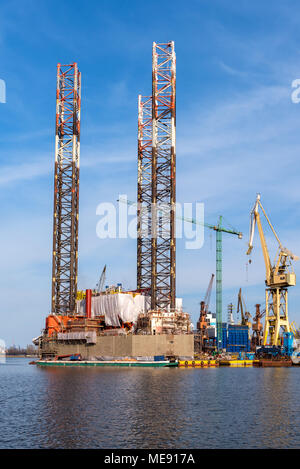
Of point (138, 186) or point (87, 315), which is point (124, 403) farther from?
point (138, 186)

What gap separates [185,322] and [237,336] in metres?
75.6

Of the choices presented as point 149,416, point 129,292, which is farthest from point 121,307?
point 149,416

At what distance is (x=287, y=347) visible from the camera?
127 metres

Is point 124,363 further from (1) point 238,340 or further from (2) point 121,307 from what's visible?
(1) point 238,340

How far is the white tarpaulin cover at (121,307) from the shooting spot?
109 metres

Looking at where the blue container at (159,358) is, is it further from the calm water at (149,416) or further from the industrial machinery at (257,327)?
the industrial machinery at (257,327)

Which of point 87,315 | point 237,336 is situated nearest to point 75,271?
point 87,315

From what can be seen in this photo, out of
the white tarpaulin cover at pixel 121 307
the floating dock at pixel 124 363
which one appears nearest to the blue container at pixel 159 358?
the floating dock at pixel 124 363

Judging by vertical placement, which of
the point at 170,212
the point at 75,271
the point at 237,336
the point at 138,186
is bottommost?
the point at 237,336

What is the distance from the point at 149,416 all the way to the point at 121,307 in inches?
2812

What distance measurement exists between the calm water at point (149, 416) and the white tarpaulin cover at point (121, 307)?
49428 mm

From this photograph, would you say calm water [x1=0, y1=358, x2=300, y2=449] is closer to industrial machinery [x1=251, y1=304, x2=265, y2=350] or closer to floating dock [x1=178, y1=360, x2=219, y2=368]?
floating dock [x1=178, y1=360, x2=219, y2=368]

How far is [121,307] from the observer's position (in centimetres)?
10912
